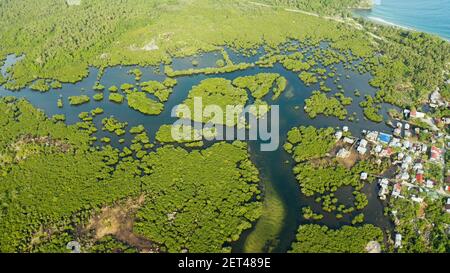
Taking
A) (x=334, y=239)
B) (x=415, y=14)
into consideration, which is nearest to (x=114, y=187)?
(x=334, y=239)

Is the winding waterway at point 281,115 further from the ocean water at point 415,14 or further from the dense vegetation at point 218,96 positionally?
the ocean water at point 415,14

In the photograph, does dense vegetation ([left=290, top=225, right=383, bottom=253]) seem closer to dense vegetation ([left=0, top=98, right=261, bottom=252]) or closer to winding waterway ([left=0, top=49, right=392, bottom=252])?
winding waterway ([left=0, top=49, right=392, bottom=252])

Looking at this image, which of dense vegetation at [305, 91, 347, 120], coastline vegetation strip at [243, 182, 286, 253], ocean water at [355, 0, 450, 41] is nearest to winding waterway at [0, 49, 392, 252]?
coastline vegetation strip at [243, 182, 286, 253]

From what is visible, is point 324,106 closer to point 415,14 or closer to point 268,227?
point 268,227

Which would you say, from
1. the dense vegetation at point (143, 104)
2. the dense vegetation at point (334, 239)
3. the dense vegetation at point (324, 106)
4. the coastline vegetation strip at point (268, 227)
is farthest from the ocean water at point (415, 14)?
the coastline vegetation strip at point (268, 227)

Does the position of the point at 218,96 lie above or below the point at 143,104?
below

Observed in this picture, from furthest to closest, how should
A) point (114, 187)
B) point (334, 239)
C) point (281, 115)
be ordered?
point (281, 115) < point (114, 187) < point (334, 239)
